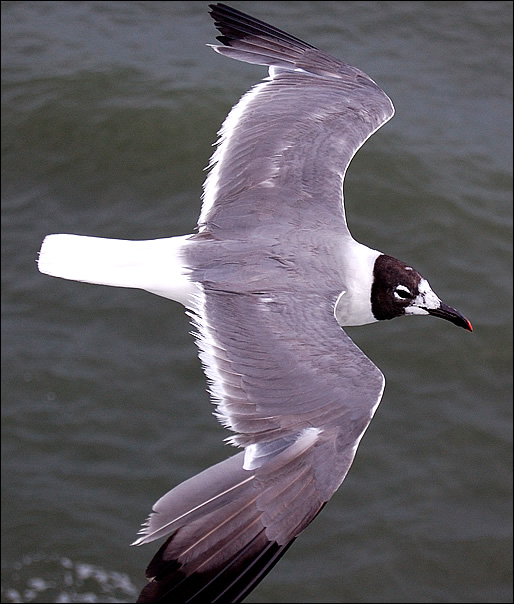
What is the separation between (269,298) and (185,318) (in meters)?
3.48

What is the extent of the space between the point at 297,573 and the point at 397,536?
62 centimetres

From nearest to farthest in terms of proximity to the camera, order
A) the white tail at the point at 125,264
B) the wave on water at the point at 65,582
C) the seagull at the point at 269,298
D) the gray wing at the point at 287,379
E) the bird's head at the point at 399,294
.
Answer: the seagull at the point at 269,298 → the gray wing at the point at 287,379 → the white tail at the point at 125,264 → the bird's head at the point at 399,294 → the wave on water at the point at 65,582

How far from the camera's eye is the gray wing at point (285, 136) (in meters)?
3.79

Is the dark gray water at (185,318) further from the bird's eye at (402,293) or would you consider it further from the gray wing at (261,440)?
the gray wing at (261,440)

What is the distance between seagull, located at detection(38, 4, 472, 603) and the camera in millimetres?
2678

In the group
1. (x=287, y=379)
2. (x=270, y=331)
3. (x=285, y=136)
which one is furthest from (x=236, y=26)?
(x=287, y=379)

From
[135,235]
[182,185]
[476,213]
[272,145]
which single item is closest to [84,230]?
[135,235]

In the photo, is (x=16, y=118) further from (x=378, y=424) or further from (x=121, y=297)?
(x=378, y=424)

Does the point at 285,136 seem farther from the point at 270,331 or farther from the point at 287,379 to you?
the point at 287,379

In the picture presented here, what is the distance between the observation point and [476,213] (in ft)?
25.7

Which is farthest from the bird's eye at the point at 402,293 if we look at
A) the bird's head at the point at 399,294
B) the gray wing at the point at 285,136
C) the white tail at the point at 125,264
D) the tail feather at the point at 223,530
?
the tail feather at the point at 223,530

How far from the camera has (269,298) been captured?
3305 mm

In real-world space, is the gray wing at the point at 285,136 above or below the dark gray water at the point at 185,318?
above

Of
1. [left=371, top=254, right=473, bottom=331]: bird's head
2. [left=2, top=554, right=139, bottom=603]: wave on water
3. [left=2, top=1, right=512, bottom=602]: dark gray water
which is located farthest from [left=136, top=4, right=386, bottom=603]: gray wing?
[left=2, top=554, right=139, bottom=603]: wave on water
